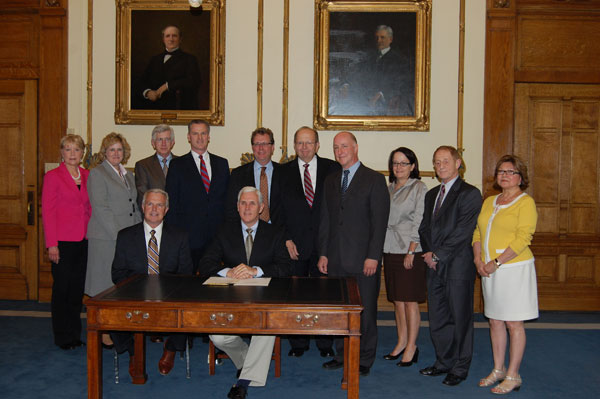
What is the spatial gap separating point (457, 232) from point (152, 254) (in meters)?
2.22

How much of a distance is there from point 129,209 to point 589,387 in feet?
12.8

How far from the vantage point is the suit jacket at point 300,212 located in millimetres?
4613

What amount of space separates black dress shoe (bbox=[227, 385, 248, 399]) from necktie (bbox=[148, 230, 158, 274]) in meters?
1.00

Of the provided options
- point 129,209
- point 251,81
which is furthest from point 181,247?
point 251,81

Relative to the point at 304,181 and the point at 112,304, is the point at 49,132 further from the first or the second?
the point at 112,304

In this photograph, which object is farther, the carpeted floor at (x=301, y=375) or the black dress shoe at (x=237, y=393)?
the carpeted floor at (x=301, y=375)

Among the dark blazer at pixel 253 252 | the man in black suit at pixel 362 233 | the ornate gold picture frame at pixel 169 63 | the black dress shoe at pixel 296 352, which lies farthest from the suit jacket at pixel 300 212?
the ornate gold picture frame at pixel 169 63

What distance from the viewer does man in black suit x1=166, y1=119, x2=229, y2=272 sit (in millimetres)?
4758

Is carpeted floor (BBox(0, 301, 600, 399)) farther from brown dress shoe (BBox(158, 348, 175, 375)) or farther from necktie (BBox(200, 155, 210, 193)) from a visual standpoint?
necktie (BBox(200, 155, 210, 193))

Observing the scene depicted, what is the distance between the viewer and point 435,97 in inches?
250

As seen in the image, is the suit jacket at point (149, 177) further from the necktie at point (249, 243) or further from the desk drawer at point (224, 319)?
the desk drawer at point (224, 319)

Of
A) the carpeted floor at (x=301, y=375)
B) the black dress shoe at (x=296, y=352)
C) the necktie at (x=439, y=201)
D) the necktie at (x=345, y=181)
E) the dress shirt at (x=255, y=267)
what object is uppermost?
the necktie at (x=345, y=181)

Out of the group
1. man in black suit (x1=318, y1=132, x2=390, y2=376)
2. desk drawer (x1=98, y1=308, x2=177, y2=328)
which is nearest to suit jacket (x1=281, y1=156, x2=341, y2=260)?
man in black suit (x1=318, y1=132, x2=390, y2=376)

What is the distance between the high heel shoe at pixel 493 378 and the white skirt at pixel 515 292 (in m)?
0.46
